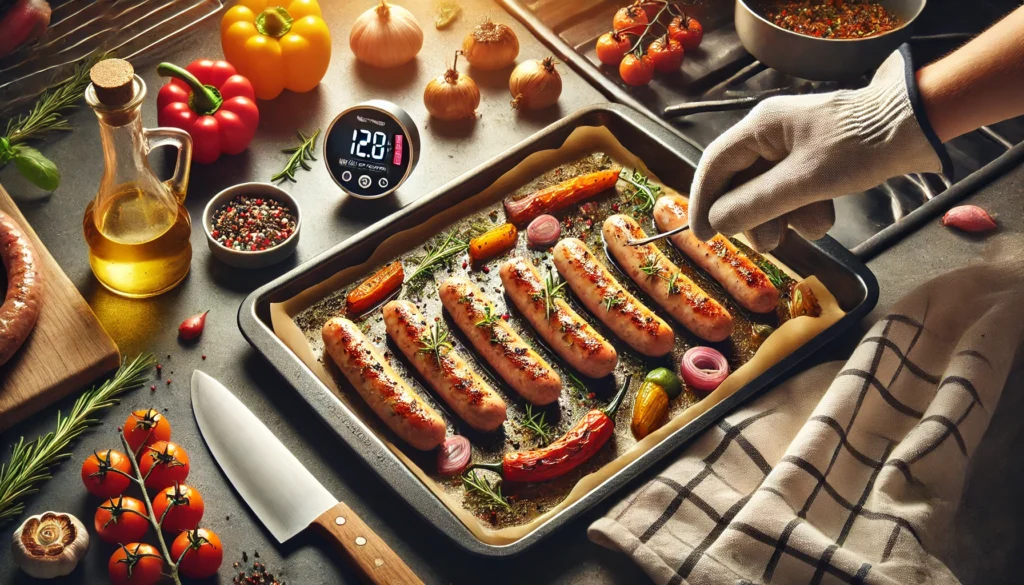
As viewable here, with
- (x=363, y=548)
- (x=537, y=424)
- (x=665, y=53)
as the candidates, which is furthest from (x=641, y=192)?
(x=363, y=548)

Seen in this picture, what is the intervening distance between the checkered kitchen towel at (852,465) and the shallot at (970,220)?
1.20 ft

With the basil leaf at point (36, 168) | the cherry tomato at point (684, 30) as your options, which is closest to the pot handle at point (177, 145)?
the basil leaf at point (36, 168)

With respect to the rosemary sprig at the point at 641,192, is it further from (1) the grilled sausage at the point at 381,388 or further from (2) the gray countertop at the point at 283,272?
(1) the grilled sausage at the point at 381,388

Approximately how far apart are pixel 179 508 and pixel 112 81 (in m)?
1.26

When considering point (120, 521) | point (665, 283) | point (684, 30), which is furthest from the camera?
point (684, 30)

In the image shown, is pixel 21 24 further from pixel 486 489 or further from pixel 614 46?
pixel 486 489

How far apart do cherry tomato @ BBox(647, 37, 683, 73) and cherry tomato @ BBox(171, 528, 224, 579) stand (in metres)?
2.79

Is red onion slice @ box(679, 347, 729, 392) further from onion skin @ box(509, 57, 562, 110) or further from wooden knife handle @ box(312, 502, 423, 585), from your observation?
onion skin @ box(509, 57, 562, 110)

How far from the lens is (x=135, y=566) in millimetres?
2562

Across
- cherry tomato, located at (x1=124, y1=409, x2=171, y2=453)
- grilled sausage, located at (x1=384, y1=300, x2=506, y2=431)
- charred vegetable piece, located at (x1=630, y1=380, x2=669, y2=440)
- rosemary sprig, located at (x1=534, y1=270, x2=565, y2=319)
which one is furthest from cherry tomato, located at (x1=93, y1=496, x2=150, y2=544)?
charred vegetable piece, located at (x1=630, y1=380, x2=669, y2=440)

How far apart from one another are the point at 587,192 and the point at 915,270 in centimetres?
130

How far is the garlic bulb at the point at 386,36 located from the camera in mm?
4133

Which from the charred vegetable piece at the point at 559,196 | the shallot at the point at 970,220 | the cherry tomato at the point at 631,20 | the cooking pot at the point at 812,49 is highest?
the cooking pot at the point at 812,49

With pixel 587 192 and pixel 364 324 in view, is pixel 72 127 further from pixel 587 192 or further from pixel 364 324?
pixel 587 192
